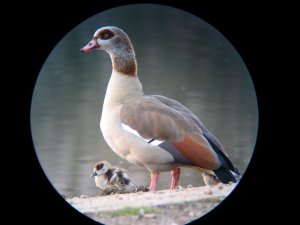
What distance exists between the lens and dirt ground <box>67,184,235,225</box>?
5.96m

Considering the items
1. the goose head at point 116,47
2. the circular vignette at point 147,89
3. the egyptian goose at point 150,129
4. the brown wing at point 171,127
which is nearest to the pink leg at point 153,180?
the egyptian goose at point 150,129

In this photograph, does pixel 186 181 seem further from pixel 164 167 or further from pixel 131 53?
pixel 131 53

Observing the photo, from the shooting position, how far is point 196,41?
6.43 meters

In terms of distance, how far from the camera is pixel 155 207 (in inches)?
235

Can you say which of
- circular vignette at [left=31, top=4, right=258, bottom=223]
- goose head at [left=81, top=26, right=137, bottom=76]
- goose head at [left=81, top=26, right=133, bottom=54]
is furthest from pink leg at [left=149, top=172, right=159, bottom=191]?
goose head at [left=81, top=26, right=133, bottom=54]

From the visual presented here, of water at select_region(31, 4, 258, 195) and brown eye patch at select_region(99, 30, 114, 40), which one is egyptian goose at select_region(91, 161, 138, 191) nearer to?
water at select_region(31, 4, 258, 195)

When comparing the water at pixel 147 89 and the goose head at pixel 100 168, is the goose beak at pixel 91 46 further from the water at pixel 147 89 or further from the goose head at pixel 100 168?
the goose head at pixel 100 168

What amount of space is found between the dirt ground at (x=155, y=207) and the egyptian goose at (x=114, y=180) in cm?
28

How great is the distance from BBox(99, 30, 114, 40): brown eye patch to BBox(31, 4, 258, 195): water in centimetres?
6

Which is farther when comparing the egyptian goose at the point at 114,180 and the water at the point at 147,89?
the egyptian goose at the point at 114,180

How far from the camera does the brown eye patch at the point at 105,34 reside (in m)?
6.40

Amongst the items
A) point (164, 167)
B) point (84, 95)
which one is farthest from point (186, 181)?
point (84, 95)

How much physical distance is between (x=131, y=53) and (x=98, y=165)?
81cm

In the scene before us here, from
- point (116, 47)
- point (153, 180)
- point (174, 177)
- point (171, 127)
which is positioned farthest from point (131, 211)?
point (116, 47)
